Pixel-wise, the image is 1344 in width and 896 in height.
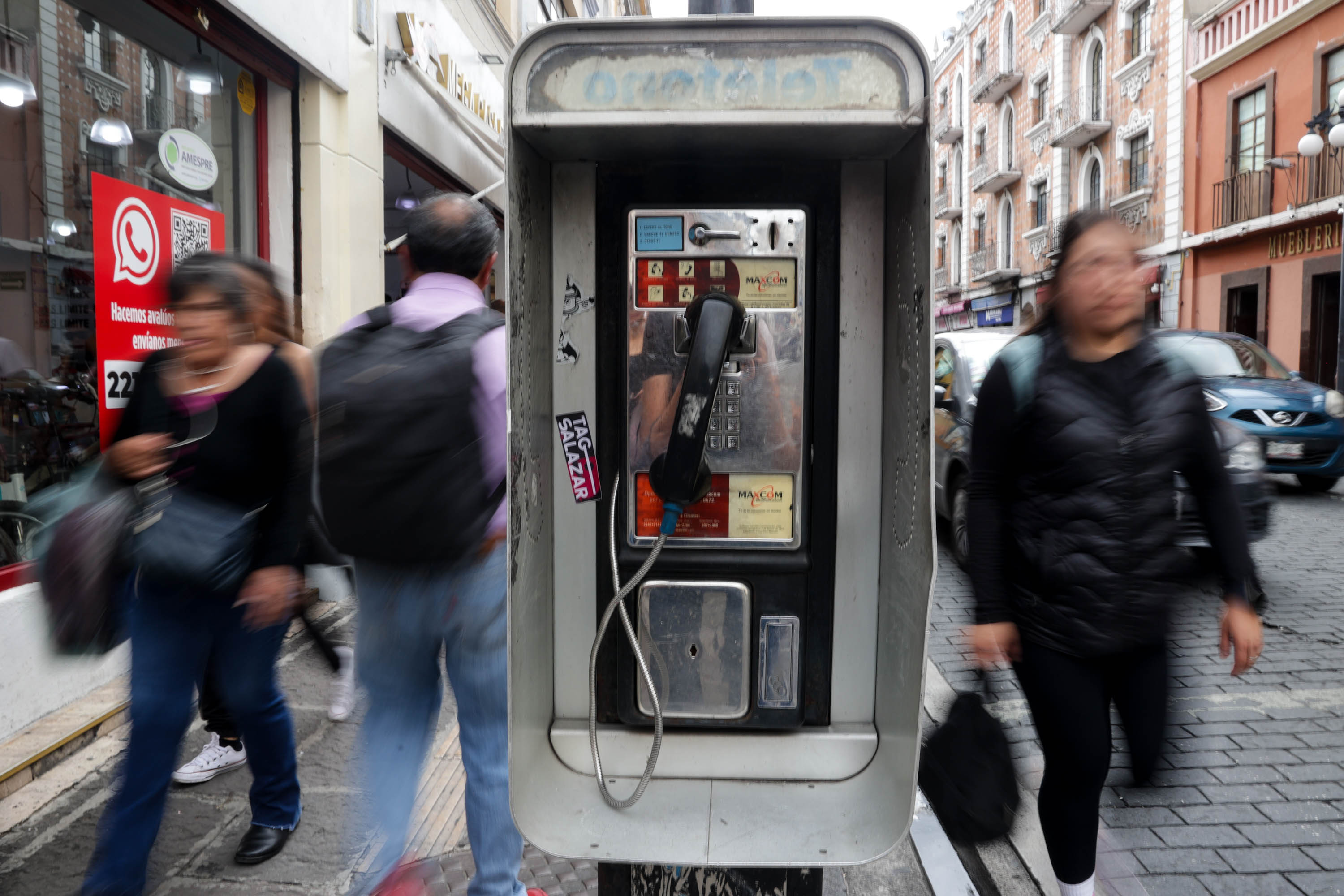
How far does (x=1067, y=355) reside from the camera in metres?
1.85

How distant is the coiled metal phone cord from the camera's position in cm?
185

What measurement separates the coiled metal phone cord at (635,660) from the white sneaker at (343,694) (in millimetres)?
1569

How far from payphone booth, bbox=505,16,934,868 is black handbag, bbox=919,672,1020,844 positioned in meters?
0.08

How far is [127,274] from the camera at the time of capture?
11.6 ft

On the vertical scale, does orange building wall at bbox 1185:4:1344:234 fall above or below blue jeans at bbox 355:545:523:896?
above

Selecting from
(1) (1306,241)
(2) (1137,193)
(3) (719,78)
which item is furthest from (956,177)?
(3) (719,78)

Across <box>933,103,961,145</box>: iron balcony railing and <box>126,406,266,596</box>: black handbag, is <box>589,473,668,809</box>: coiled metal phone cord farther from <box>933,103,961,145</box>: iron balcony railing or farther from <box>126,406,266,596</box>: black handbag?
<box>933,103,961,145</box>: iron balcony railing

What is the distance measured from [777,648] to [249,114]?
12.7ft

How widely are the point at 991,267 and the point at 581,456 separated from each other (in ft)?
88.2

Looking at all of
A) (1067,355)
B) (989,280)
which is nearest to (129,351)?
(1067,355)

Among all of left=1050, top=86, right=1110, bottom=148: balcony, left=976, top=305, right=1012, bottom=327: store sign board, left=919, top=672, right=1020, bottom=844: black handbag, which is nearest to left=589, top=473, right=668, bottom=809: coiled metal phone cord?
left=919, top=672, right=1020, bottom=844: black handbag

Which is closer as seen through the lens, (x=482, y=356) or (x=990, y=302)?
(x=482, y=356)

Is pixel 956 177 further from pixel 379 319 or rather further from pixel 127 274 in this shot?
pixel 379 319

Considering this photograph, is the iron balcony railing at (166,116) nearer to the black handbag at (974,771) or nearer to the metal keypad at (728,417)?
the metal keypad at (728,417)
